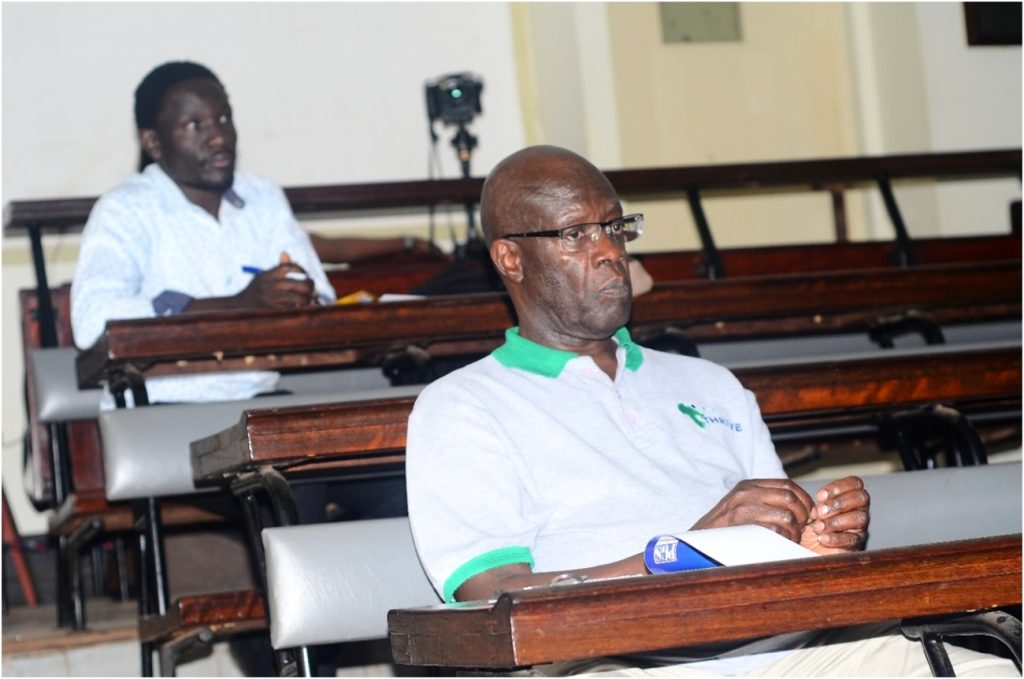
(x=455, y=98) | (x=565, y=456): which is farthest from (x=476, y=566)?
(x=455, y=98)

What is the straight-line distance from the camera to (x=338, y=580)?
76.4 inches

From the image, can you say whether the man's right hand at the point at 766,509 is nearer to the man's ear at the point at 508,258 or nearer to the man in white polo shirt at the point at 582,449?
the man in white polo shirt at the point at 582,449

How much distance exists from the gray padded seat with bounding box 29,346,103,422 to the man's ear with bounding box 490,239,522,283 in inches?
53.6

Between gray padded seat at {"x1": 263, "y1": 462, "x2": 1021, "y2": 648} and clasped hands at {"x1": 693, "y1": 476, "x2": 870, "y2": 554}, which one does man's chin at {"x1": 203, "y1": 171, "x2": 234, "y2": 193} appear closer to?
gray padded seat at {"x1": 263, "y1": 462, "x2": 1021, "y2": 648}

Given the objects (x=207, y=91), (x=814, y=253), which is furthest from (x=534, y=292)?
(x=814, y=253)

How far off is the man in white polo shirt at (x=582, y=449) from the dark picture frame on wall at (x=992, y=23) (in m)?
4.16

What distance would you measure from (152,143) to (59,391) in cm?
58

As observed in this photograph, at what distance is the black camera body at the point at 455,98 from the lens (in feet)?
15.6

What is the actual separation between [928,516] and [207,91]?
1830mm

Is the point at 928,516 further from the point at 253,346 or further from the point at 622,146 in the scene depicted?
the point at 622,146

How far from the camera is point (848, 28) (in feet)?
19.7

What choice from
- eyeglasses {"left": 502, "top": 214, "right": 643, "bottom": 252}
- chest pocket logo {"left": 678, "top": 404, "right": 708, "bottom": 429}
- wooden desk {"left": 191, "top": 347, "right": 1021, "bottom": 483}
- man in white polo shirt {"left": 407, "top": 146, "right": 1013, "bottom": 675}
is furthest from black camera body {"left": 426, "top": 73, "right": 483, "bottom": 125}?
chest pocket logo {"left": 678, "top": 404, "right": 708, "bottom": 429}

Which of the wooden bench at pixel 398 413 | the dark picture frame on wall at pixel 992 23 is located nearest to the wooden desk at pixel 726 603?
the wooden bench at pixel 398 413

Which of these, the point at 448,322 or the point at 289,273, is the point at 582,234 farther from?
the point at 289,273
